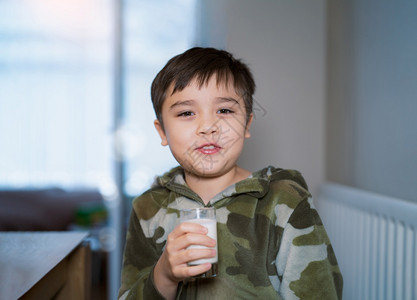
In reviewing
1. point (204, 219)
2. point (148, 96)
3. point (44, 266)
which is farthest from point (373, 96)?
point (148, 96)

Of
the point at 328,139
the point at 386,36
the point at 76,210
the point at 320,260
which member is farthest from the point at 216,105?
the point at 76,210

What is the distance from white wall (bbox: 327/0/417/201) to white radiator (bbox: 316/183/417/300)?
0.06 metres

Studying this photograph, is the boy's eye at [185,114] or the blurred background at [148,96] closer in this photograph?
the boy's eye at [185,114]

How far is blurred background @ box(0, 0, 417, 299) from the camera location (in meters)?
1.24

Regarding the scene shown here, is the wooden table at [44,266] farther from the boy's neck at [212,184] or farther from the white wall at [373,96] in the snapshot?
the white wall at [373,96]

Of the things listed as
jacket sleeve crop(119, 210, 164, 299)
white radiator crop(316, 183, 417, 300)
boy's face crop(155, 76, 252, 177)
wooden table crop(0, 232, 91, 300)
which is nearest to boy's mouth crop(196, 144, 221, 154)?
boy's face crop(155, 76, 252, 177)

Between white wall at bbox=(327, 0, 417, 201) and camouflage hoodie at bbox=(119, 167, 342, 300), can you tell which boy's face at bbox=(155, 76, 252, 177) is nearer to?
camouflage hoodie at bbox=(119, 167, 342, 300)

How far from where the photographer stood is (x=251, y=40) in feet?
5.52

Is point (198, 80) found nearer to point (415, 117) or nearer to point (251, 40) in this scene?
point (415, 117)

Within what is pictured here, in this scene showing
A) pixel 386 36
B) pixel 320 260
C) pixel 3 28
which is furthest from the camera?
pixel 3 28

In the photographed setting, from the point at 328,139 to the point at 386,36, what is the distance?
57 cm

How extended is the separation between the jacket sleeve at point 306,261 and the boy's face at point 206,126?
186 mm

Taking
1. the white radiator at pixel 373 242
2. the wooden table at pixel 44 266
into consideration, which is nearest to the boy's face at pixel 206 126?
the wooden table at pixel 44 266

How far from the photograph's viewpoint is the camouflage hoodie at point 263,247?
31.2 inches
